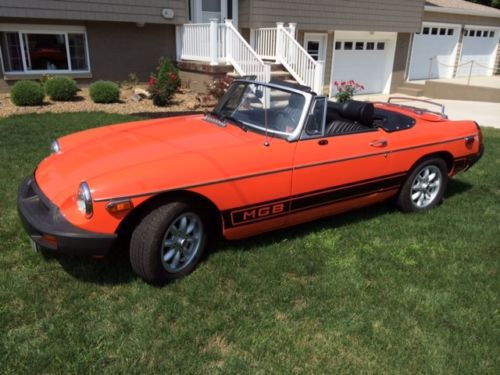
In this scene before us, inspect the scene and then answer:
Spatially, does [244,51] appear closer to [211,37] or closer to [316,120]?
[211,37]

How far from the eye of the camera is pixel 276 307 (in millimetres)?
3299

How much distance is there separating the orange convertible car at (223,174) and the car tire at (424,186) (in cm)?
Result: 2

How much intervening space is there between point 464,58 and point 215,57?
55.6 ft

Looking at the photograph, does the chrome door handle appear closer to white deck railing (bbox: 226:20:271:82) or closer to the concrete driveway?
white deck railing (bbox: 226:20:271:82)

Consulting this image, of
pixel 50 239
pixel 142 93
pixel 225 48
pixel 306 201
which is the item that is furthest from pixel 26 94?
pixel 306 201

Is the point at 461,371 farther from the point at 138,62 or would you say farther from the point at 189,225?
the point at 138,62

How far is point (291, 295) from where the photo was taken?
3.44 m

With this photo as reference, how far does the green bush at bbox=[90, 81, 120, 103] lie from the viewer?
10.6m

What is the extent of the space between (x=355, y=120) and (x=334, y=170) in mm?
770

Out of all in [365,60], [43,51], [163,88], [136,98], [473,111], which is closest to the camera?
[163,88]

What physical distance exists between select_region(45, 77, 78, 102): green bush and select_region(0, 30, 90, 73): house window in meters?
1.43

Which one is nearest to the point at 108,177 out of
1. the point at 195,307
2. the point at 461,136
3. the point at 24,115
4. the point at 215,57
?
the point at 195,307

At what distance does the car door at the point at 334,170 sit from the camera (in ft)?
12.9

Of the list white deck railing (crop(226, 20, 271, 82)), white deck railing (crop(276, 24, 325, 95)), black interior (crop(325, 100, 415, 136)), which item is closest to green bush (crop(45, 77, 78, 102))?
white deck railing (crop(226, 20, 271, 82))
